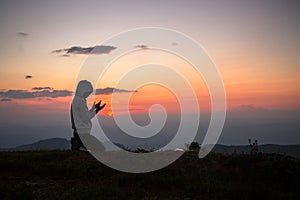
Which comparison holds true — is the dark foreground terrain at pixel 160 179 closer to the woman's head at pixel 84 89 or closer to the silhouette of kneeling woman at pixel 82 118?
the silhouette of kneeling woman at pixel 82 118

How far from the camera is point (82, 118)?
13.8 m

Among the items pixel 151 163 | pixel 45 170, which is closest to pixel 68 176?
pixel 45 170

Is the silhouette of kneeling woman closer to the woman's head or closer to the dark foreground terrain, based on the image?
the woman's head

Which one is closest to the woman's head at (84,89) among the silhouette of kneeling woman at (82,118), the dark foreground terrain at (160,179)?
the silhouette of kneeling woman at (82,118)

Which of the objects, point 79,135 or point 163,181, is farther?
point 79,135

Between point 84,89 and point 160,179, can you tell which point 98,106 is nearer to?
point 84,89

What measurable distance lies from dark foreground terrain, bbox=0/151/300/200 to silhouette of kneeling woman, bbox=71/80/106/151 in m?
1.10

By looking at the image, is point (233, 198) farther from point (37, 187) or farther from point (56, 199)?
point (37, 187)

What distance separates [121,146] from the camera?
1433cm

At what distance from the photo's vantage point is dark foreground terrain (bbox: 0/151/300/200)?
895 cm

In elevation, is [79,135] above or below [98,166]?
above

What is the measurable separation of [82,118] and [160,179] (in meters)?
5.08

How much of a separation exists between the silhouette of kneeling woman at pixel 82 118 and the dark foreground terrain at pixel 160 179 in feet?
3.62

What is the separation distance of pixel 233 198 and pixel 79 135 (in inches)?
280
